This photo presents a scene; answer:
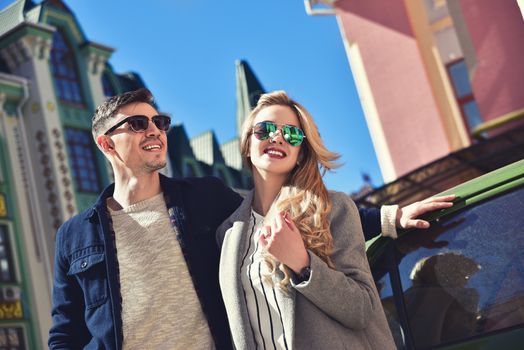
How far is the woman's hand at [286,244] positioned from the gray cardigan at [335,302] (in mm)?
45

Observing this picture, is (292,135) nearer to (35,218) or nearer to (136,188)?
(136,188)

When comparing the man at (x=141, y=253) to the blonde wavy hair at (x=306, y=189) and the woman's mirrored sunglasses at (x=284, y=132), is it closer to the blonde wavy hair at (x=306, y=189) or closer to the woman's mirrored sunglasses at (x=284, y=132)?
the blonde wavy hair at (x=306, y=189)

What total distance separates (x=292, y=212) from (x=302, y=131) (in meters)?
0.41

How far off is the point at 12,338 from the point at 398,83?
460 inches

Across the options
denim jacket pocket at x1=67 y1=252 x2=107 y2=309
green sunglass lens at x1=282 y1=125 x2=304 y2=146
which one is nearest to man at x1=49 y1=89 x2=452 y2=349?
denim jacket pocket at x1=67 y1=252 x2=107 y2=309

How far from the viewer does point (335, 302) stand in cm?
239

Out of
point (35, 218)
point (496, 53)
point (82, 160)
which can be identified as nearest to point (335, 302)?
point (496, 53)

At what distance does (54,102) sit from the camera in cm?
2264

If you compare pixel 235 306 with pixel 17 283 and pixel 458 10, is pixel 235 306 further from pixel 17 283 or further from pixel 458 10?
pixel 17 283

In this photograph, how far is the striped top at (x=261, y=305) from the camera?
2.54 m

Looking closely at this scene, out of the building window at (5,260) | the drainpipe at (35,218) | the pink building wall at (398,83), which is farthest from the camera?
the drainpipe at (35,218)

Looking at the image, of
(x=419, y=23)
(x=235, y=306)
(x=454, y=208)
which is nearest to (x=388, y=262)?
(x=454, y=208)

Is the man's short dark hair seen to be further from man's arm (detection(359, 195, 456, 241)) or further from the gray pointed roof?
the gray pointed roof

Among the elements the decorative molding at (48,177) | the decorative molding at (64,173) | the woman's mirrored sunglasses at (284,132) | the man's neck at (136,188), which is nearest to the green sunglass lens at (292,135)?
the woman's mirrored sunglasses at (284,132)
